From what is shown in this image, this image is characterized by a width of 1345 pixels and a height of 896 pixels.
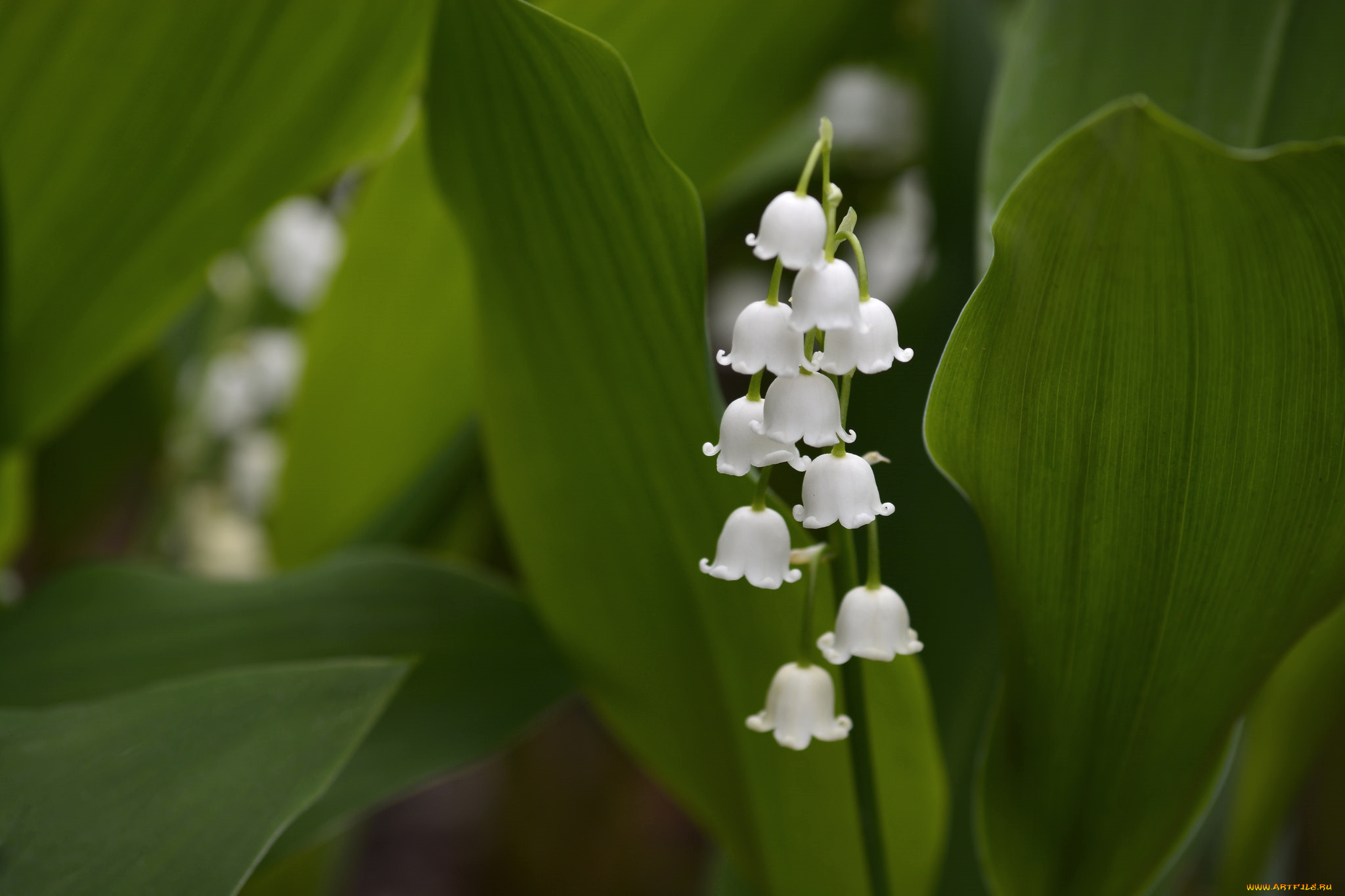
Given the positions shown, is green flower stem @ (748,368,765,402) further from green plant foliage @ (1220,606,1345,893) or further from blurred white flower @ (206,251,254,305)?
blurred white flower @ (206,251,254,305)

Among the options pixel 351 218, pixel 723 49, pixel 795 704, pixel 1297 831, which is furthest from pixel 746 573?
pixel 1297 831

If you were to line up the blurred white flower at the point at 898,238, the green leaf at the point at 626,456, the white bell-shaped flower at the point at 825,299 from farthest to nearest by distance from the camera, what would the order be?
1. the blurred white flower at the point at 898,238
2. the green leaf at the point at 626,456
3. the white bell-shaped flower at the point at 825,299

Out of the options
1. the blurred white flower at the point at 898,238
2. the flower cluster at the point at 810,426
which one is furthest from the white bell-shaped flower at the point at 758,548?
the blurred white flower at the point at 898,238

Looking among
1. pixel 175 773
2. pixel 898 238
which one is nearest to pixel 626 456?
pixel 175 773

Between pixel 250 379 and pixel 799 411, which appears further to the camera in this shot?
pixel 250 379

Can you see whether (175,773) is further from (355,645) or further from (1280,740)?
(1280,740)

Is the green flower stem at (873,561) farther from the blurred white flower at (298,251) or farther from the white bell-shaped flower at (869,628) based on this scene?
the blurred white flower at (298,251)
